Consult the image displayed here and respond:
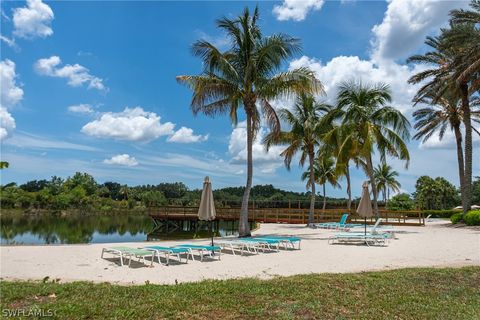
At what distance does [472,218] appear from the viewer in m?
22.6

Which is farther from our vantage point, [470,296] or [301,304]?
[470,296]

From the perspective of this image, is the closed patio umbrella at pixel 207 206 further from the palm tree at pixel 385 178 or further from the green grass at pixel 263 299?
the palm tree at pixel 385 178

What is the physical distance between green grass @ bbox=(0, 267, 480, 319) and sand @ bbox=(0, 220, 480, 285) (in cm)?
116

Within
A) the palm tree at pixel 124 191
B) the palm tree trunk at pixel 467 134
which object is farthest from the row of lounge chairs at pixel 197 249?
the palm tree at pixel 124 191

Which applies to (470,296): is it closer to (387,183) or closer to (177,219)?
(177,219)

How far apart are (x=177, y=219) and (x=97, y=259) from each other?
24.7 meters

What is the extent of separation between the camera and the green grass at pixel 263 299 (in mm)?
5039

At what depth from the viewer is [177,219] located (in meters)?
34.7

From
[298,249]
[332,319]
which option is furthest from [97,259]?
[332,319]

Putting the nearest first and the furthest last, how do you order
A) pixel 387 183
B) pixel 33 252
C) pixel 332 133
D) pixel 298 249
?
1. pixel 33 252
2. pixel 298 249
3. pixel 332 133
4. pixel 387 183

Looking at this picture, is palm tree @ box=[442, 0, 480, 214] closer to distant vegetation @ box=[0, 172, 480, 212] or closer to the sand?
the sand

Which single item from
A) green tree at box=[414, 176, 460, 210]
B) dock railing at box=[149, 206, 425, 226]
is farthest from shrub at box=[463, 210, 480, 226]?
green tree at box=[414, 176, 460, 210]

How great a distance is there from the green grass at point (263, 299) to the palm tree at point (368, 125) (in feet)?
50.8

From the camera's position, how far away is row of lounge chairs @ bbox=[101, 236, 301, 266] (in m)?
9.73
